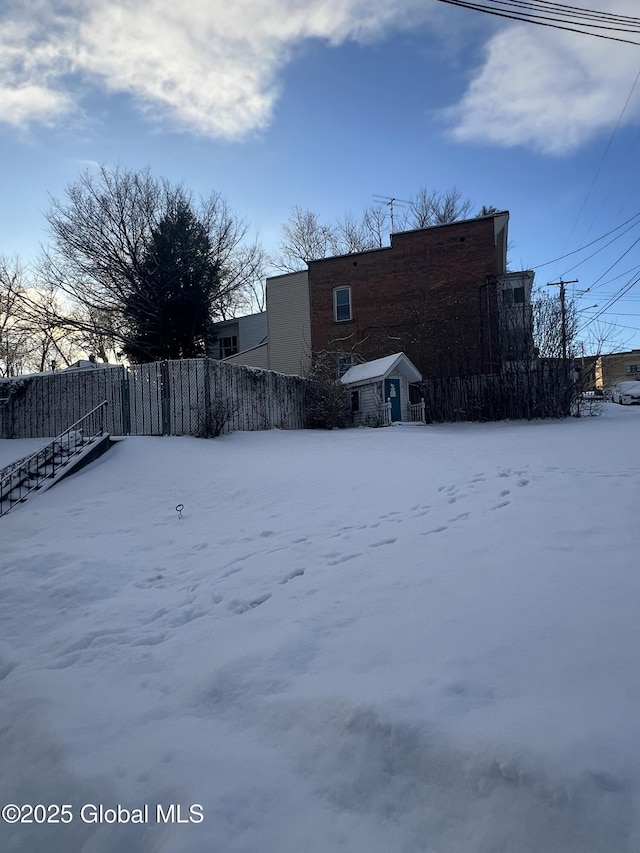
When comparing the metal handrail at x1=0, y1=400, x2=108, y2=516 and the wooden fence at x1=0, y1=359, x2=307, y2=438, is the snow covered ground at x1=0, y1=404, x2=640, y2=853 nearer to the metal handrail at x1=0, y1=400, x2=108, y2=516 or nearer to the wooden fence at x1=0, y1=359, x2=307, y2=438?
the metal handrail at x1=0, y1=400, x2=108, y2=516

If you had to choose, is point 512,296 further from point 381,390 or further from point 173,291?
point 173,291

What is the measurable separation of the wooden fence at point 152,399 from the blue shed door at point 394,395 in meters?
4.38

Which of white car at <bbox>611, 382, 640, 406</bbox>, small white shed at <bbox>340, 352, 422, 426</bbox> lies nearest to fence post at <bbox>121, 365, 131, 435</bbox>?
small white shed at <bbox>340, 352, 422, 426</bbox>

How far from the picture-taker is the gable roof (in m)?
18.2

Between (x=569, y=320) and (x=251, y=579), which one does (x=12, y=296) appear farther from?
(x=251, y=579)

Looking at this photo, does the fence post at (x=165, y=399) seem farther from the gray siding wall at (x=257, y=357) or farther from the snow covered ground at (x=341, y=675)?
the gray siding wall at (x=257, y=357)

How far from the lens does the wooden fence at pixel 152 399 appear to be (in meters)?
12.9

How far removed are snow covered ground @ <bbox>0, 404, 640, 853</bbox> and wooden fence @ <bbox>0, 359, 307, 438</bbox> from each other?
6463 millimetres

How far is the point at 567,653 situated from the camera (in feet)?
9.84

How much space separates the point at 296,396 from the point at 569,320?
9659 mm

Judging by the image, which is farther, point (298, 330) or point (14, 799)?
point (298, 330)

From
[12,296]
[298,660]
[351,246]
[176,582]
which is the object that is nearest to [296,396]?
[176,582]

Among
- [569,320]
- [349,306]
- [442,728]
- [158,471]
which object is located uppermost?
[349,306]

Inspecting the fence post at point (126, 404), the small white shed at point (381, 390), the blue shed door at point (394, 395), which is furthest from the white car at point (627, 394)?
the fence post at point (126, 404)
